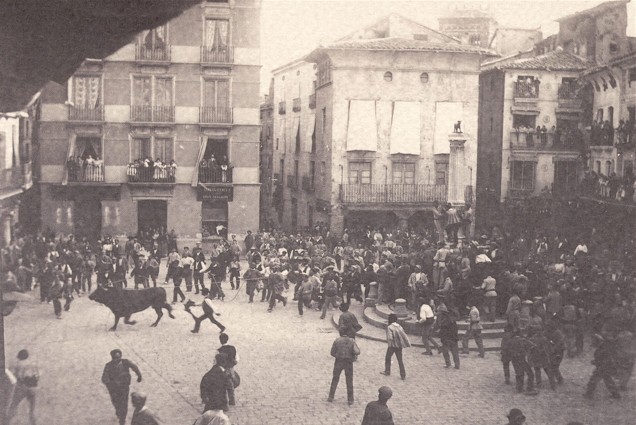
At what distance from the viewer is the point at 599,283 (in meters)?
17.4

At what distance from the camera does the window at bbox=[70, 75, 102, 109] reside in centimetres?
2945

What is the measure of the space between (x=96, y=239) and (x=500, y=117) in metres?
21.8

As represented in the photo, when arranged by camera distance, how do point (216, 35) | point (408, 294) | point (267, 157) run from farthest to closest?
point (267, 157) → point (216, 35) → point (408, 294)

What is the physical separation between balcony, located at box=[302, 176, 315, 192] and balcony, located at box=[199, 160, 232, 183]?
890 cm

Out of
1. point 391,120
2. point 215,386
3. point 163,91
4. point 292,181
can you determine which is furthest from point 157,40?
point 215,386

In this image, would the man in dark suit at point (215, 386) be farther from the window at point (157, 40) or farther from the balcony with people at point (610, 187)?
the window at point (157, 40)

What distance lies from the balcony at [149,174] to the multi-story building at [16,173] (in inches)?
152

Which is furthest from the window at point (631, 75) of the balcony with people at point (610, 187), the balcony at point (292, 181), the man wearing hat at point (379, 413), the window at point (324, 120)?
the man wearing hat at point (379, 413)

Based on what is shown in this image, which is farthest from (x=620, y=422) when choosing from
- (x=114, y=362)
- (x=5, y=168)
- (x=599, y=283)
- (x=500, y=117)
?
(x=500, y=117)

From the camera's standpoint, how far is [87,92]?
96.8ft

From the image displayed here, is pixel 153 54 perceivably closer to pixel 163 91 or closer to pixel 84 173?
pixel 163 91

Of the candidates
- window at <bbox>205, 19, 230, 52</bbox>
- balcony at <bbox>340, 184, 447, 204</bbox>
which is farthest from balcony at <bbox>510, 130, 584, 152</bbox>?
window at <bbox>205, 19, 230, 52</bbox>

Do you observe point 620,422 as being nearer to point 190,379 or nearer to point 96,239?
point 190,379

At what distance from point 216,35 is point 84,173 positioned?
7908 mm
